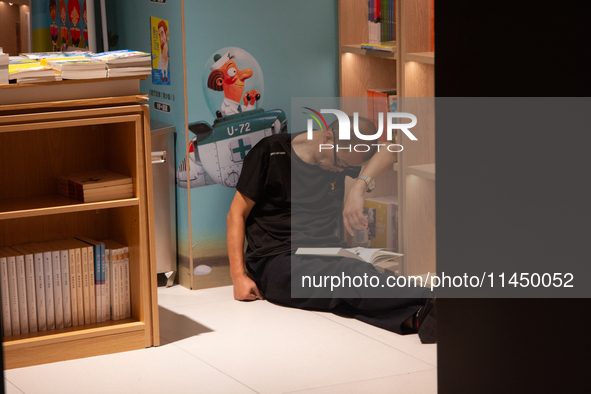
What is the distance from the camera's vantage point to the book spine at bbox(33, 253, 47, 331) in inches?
107

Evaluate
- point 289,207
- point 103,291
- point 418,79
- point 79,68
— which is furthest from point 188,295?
A: point 418,79

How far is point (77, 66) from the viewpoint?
2.55m

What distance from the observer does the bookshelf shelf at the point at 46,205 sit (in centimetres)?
260

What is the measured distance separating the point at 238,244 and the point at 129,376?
1.04 m

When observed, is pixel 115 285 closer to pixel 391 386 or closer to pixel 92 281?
pixel 92 281

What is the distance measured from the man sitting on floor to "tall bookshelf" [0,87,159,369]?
67cm

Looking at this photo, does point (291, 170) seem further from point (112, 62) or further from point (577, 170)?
point (577, 170)

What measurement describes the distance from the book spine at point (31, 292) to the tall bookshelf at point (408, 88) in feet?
5.61

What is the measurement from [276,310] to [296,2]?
Result: 153 cm

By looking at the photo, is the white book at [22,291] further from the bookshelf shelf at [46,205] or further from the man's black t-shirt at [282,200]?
the man's black t-shirt at [282,200]

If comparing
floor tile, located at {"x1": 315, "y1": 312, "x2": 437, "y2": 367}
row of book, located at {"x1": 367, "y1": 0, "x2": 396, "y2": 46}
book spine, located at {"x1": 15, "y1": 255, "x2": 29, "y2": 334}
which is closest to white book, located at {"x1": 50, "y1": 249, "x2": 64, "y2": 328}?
book spine, located at {"x1": 15, "y1": 255, "x2": 29, "y2": 334}

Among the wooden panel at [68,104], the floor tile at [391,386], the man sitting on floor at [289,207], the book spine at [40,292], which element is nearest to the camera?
the floor tile at [391,386]

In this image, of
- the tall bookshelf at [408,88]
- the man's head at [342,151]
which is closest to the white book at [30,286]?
the man's head at [342,151]

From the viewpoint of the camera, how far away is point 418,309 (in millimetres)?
2945
